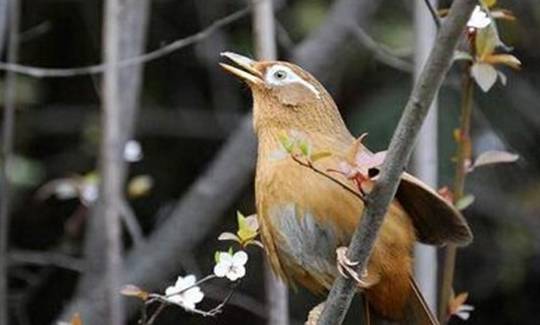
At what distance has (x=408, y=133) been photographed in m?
2.11

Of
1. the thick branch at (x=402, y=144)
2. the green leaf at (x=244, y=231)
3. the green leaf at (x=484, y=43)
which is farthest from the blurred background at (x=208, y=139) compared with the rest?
the thick branch at (x=402, y=144)

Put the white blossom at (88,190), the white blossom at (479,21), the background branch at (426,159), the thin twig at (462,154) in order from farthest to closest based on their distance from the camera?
the white blossom at (88,190) → the background branch at (426,159) → the thin twig at (462,154) → the white blossom at (479,21)

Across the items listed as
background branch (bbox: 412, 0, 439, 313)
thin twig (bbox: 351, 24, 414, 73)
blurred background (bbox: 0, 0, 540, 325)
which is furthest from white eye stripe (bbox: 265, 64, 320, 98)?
blurred background (bbox: 0, 0, 540, 325)

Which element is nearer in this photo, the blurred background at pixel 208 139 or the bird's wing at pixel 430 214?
the bird's wing at pixel 430 214

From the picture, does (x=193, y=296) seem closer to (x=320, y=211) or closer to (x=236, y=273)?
(x=236, y=273)

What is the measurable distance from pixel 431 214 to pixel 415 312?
37 cm

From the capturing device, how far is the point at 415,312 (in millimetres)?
2861

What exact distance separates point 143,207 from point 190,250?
88 cm

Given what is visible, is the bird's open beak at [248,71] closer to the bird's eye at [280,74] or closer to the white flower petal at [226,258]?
the bird's eye at [280,74]

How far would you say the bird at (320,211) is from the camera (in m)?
2.61

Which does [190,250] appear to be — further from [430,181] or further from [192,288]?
[192,288]

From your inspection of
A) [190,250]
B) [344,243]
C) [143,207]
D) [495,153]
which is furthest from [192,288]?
[143,207]

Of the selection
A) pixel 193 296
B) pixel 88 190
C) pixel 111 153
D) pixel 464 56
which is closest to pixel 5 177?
pixel 111 153

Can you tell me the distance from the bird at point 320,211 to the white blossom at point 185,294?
0.17 meters
